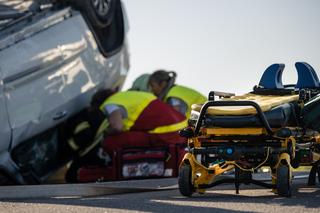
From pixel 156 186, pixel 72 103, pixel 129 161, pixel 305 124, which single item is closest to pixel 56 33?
pixel 72 103

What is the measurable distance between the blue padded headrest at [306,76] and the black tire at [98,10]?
11.9 feet

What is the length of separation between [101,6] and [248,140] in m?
4.73

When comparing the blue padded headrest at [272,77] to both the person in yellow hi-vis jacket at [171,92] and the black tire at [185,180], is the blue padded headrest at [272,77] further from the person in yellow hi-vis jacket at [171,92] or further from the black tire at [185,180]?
the person in yellow hi-vis jacket at [171,92]

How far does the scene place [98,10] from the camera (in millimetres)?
Result: 11211

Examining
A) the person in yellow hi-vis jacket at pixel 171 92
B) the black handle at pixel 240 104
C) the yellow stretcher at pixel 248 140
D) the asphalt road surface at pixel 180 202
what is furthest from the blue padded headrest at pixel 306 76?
the person in yellow hi-vis jacket at pixel 171 92

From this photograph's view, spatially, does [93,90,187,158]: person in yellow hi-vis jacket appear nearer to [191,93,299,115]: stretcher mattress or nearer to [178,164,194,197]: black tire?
[191,93,299,115]: stretcher mattress

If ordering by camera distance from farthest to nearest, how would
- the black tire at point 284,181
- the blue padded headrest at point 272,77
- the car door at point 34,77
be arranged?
1. the car door at point 34,77
2. the blue padded headrest at point 272,77
3. the black tire at point 284,181

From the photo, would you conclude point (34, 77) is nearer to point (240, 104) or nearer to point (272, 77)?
point (272, 77)

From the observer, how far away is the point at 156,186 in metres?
8.65

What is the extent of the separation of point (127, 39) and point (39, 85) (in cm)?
297

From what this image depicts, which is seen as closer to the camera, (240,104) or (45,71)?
(240,104)

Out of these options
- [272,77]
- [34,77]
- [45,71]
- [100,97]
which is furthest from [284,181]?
[100,97]

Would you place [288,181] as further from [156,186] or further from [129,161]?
[129,161]

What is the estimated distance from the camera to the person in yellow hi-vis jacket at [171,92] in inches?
482
